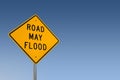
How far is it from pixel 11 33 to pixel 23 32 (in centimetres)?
31

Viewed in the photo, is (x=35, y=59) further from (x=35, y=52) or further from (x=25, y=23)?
(x=25, y=23)

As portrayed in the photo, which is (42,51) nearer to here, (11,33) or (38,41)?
(38,41)

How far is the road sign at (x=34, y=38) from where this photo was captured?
9320 mm

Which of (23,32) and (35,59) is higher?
(23,32)

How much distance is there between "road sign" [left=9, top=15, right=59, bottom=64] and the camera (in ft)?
30.6

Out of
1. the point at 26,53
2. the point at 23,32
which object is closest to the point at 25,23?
the point at 23,32

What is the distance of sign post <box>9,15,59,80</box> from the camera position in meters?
9.31

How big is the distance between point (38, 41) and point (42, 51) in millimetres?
282

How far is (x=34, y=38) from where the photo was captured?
9461mm

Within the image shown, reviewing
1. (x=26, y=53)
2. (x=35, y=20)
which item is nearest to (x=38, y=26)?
(x=35, y=20)

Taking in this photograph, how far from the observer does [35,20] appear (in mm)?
9734

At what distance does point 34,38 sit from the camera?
9461 mm

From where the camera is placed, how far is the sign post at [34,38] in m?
9.31

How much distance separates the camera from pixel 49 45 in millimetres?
9688
